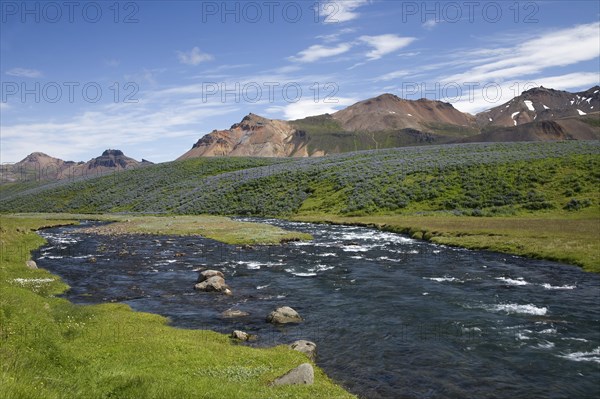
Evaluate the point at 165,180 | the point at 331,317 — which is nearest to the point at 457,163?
the point at 331,317

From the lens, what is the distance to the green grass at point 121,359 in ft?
42.2

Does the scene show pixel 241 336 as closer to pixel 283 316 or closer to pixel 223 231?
pixel 283 316

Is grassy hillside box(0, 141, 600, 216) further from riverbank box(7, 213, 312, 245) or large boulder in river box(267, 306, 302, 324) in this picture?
large boulder in river box(267, 306, 302, 324)

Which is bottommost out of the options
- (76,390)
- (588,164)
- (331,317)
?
(331,317)

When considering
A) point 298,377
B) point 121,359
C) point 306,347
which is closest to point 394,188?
point 306,347

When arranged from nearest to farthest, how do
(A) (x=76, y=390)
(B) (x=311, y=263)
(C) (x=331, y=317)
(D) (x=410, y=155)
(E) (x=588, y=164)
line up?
1. (A) (x=76, y=390)
2. (C) (x=331, y=317)
3. (B) (x=311, y=263)
4. (E) (x=588, y=164)
5. (D) (x=410, y=155)

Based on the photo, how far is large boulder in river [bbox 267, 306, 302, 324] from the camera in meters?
23.6

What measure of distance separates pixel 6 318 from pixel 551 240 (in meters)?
45.9

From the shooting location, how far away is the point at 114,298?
1159 inches

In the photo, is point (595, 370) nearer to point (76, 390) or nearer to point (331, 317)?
point (331, 317)

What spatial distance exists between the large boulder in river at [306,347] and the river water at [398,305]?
503 mm

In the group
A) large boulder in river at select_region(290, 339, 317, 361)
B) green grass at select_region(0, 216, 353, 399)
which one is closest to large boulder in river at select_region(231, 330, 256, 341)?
green grass at select_region(0, 216, 353, 399)

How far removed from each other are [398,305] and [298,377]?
12.5m

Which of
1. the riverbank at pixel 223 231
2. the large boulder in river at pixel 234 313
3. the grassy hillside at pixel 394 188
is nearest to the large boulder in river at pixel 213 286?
the large boulder in river at pixel 234 313
